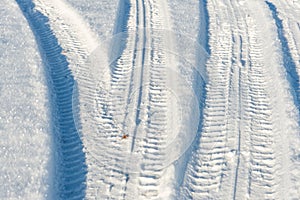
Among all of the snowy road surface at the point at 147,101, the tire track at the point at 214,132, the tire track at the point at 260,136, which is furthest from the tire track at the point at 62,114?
the tire track at the point at 260,136

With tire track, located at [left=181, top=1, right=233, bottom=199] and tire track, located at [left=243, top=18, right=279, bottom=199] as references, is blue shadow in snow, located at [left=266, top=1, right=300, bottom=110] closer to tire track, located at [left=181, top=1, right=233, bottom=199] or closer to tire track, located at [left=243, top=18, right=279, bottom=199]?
tire track, located at [left=243, top=18, right=279, bottom=199]

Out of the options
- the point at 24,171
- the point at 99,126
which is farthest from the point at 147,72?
the point at 24,171

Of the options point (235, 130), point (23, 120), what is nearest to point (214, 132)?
point (235, 130)

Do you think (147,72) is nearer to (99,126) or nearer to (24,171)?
(99,126)

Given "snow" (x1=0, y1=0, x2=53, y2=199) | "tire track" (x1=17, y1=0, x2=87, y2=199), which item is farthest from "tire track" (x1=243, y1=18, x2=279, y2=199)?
"snow" (x1=0, y1=0, x2=53, y2=199)

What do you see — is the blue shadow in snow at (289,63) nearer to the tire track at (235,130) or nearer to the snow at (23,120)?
the tire track at (235,130)

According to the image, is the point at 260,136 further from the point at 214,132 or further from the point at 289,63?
the point at 289,63
